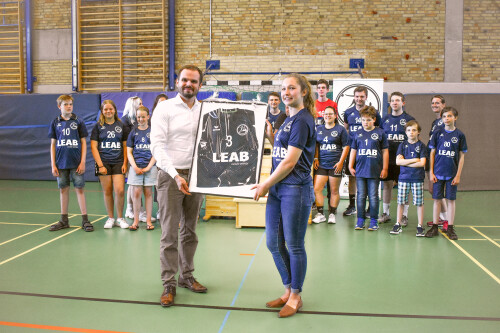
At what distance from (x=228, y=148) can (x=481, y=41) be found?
9.14m

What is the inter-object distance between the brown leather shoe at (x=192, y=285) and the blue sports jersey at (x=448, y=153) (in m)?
3.28

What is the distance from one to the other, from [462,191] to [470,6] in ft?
13.9

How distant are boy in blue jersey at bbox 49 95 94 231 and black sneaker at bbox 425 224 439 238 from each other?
163 inches

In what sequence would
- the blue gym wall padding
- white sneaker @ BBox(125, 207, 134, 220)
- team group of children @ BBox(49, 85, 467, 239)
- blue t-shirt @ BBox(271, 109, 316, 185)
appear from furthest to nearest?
the blue gym wall padding, white sneaker @ BBox(125, 207, 134, 220), team group of children @ BBox(49, 85, 467, 239), blue t-shirt @ BBox(271, 109, 316, 185)

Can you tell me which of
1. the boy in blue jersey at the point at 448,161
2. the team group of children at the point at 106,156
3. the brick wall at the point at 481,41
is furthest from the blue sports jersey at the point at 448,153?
the brick wall at the point at 481,41

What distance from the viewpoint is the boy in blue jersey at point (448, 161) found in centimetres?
524

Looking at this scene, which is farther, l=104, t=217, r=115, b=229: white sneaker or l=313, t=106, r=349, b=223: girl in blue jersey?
l=313, t=106, r=349, b=223: girl in blue jersey

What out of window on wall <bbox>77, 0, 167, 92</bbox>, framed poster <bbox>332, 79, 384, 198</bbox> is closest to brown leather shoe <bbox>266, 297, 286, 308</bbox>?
framed poster <bbox>332, 79, 384, 198</bbox>

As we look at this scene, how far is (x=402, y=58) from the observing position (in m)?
10.3

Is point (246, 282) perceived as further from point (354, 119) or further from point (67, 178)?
point (354, 119)

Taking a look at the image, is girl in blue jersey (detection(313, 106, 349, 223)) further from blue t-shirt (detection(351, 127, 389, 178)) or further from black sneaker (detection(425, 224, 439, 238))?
black sneaker (detection(425, 224, 439, 238))

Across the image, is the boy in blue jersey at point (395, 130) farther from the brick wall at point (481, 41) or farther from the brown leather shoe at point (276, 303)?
the brick wall at point (481, 41)

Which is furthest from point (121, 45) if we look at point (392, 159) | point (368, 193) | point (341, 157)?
point (368, 193)

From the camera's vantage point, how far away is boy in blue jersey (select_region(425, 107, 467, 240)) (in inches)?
206
